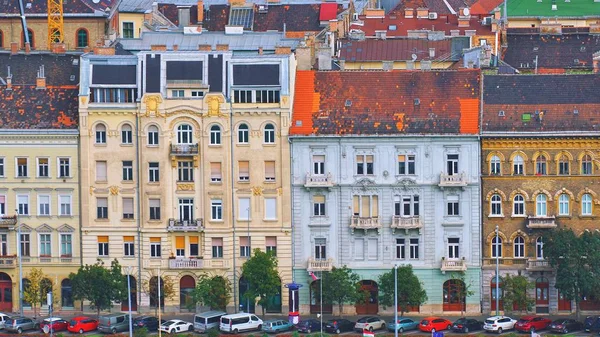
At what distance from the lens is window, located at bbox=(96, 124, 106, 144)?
19700 centimetres

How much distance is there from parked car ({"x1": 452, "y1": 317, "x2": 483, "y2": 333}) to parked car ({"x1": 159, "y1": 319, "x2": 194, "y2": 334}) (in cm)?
1927

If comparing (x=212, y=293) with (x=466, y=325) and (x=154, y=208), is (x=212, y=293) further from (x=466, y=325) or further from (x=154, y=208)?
(x=466, y=325)

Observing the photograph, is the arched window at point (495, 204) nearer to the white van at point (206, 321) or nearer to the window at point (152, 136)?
the white van at point (206, 321)

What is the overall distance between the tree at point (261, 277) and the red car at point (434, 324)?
39.3 ft

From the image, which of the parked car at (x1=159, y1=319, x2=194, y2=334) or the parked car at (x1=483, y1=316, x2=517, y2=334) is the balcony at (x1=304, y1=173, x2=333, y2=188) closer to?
the parked car at (x1=159, y1=319, x2=194, y2=334)

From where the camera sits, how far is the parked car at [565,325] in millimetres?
188000

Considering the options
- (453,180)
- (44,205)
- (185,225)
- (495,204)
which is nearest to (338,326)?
(453,180)

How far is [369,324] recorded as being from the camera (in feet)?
620

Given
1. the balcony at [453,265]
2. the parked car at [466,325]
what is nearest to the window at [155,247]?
the balcony at [453,265]

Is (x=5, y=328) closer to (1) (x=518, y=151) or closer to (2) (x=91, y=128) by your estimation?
(2) (x=91, y=128)

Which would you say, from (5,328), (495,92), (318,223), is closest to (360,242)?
(318,223)

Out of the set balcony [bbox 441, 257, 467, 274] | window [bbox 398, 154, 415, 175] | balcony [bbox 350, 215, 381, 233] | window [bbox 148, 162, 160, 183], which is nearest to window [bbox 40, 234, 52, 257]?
window [bbox 148, 162, 160, 183]

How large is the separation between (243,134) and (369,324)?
18201 millimetres

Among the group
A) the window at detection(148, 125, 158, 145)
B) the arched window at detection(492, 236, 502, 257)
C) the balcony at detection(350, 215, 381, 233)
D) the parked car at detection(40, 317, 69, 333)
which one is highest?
the window at detection(148, 125, 158, 145)
